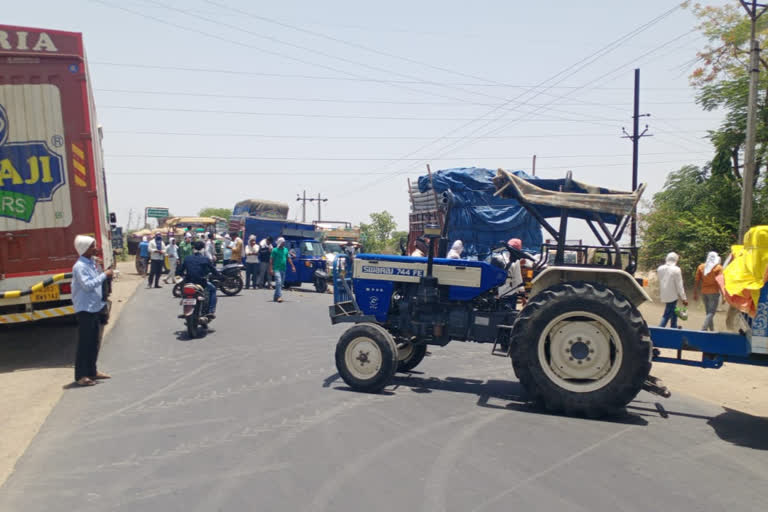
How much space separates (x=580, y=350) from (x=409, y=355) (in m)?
2.50

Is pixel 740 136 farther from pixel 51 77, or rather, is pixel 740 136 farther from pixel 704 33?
pixel 51 77

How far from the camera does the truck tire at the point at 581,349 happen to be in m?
6.05

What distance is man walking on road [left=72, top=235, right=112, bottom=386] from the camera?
7355 mm

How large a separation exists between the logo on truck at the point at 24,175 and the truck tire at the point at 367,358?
16.6 feet

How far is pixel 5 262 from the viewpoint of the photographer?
335 inches

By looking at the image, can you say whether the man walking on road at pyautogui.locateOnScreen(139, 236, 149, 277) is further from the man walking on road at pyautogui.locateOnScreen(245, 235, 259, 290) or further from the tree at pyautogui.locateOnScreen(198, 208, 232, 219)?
the tree at pyautogui.locateOnScreen(198, 208, 232, 219)

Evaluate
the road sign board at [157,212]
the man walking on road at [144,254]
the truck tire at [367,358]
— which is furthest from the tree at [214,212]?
the truck tire at [367,358]

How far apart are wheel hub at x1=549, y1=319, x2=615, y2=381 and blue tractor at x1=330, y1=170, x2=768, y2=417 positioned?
10 millimetres

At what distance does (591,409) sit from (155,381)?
16.9 ft

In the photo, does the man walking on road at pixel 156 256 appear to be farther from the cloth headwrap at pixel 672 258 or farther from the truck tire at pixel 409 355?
the cloth headwrap at pixel 672 258

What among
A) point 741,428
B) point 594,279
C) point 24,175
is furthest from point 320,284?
point 741,428

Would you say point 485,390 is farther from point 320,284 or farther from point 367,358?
point 320,284

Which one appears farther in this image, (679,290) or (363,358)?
(679,290)

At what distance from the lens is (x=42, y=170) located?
8.74 meters
